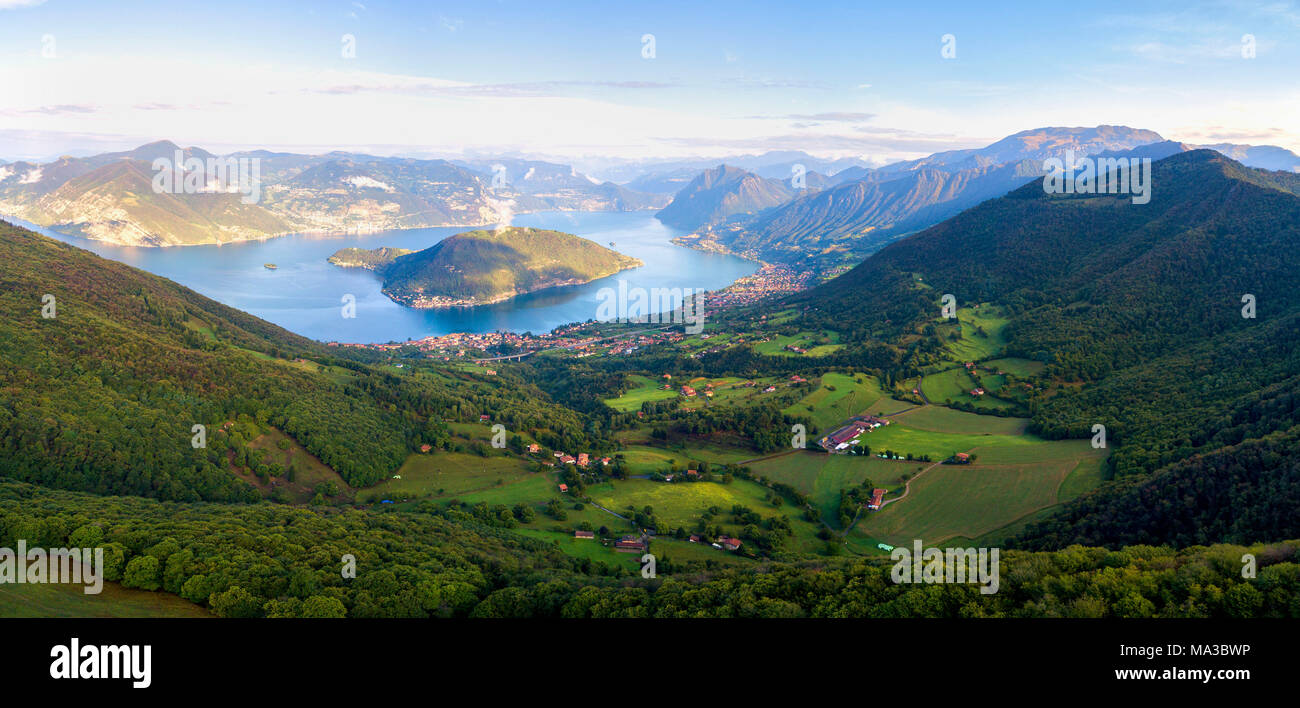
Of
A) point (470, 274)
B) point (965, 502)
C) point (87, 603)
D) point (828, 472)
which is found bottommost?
point (965, 502)

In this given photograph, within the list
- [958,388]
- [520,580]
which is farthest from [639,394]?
[520,580]

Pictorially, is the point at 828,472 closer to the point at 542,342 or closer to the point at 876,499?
the point at 876,499

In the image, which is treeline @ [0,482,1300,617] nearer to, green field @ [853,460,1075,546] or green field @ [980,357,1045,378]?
green field @ [853,460,1075,546]

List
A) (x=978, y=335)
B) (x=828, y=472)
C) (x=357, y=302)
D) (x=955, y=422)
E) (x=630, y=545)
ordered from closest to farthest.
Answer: (x=630, y=545), (x=828, y=472), (x=955, y=422), (x=978, y=335), (x=357, y=302)

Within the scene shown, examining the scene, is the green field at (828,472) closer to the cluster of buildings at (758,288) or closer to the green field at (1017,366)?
the green field at (1017,366)

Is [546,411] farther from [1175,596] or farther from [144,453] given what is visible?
[1175,596]

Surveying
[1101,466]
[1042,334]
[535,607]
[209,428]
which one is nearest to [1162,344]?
[1042,334]
